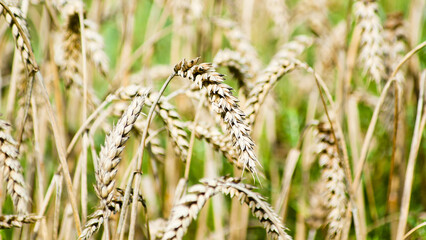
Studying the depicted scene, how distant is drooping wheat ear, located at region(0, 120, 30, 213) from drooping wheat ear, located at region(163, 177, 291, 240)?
1.32 ft

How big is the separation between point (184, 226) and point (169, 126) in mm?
313

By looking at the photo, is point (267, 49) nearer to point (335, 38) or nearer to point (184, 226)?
point (335, 38)

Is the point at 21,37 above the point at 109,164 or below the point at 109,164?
above

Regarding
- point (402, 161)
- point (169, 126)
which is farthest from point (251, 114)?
point (402, 161)

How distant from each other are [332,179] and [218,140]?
359 mm

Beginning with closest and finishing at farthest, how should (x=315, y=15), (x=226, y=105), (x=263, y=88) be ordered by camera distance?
1. (x=226, y=105)
2. (x=263, y=88)
3. (x=315, y=15)

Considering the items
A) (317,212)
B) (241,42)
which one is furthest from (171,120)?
(317,212)

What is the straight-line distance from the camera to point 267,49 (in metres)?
3.17

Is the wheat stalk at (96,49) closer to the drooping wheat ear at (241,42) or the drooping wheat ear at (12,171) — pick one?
the drooping wheat ear at (12,171)

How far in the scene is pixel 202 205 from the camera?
3.01 ft

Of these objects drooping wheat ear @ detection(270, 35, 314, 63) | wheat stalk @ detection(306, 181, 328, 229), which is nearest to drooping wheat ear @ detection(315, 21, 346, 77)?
drooping wheat ear @ detection(270, 35, 314, 63)

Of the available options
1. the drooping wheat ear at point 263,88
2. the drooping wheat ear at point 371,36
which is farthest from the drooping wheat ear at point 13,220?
the drooping wheat ear at point 371,36

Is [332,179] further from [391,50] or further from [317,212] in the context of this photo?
[391,50]

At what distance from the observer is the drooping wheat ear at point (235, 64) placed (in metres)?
1.27
